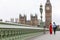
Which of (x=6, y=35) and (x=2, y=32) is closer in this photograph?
(x=2, y=32)

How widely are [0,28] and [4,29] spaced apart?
69cm

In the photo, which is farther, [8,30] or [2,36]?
[8,30]

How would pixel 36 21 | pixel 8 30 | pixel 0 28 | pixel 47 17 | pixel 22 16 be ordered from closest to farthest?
pixel 0 28, pixel 8 30, pixel 47 17, pixel 36 21, pixel 22 16

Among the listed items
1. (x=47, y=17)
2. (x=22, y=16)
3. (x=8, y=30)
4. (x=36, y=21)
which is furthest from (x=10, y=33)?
(x=22, y=16)

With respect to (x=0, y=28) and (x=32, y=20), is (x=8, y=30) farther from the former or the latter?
(x=32, y=20)

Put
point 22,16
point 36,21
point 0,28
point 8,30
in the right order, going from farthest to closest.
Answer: point 22,16 < point 36,21 < point 8,30 < point 0,28

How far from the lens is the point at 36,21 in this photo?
582 feet

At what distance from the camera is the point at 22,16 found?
18938cm

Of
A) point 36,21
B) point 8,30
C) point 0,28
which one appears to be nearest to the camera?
point 0,28

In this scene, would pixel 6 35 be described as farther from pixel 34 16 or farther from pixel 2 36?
pixel 34 16

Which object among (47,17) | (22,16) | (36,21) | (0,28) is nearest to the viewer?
(0,28)

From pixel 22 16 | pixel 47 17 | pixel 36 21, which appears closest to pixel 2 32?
pixel 47 17

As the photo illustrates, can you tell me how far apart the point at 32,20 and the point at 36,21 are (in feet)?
23.0

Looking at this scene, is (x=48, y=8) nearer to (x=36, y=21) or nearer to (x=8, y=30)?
(x=36, y=21)
